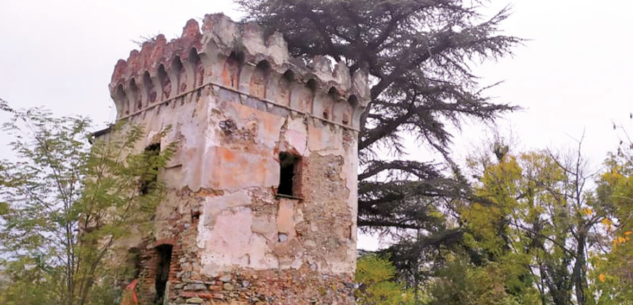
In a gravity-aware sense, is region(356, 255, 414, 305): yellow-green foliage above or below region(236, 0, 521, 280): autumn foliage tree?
below

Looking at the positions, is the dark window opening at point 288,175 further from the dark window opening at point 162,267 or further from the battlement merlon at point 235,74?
the dark window opening at point 162,267

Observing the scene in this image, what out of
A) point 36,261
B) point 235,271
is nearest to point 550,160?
point 235,271

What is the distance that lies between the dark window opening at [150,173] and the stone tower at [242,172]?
0.20m

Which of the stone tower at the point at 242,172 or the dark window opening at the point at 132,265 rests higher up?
the stone tower at the point at 242,172

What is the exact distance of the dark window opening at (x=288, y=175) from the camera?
1111 cm

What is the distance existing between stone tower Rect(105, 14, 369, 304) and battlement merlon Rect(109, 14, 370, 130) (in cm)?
2

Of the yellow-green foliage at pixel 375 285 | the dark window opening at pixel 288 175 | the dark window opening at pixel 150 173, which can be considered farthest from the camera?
the yellow-green foliage at pixel 375 285

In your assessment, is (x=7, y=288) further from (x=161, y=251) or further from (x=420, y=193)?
(x=420, y=193)

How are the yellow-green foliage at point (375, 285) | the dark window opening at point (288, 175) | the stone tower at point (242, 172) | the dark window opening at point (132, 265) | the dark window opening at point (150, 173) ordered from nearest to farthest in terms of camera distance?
the stone tower at point (242, 172)
the dark window opening at point (150, 173)
the dark window opening at point (132, 265)
the dark window opening at point (288, 175)
the yellow-green foliage at point (375, 285)

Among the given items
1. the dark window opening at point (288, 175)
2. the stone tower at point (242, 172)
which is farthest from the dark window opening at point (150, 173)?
the dark window opening at point (288, 175)

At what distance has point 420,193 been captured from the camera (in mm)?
15109

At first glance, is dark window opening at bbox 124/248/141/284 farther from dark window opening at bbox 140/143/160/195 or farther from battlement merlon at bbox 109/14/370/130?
battlement merlon at bbox 109/14/370/130

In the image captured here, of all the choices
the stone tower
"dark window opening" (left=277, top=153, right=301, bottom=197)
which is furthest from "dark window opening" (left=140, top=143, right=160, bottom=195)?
"dark window opening" (left=277, top=153, right=301, bottom=197)

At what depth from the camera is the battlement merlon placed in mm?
10062
